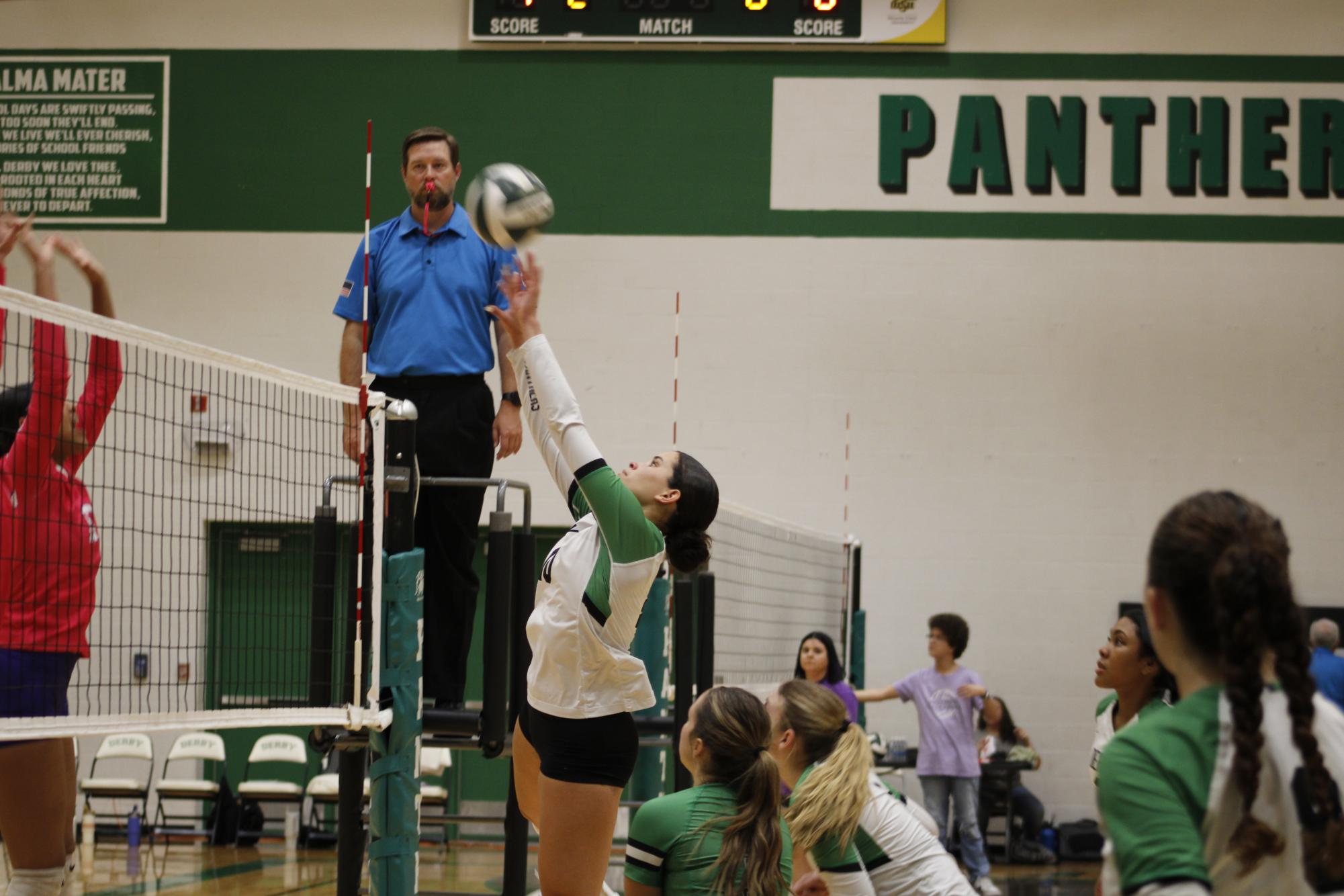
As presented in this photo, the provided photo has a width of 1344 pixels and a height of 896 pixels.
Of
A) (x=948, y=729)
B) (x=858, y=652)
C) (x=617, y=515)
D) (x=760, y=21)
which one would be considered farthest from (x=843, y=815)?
(x=760, y=21)

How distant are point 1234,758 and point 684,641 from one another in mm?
4229

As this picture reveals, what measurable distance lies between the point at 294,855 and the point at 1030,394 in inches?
284

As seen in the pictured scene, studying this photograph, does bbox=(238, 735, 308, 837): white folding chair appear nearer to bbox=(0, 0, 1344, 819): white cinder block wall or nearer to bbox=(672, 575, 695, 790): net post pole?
bbox=(0, 0, 1344, 819): white cinder block wall

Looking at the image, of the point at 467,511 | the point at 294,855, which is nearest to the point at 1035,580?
the point at 294,855

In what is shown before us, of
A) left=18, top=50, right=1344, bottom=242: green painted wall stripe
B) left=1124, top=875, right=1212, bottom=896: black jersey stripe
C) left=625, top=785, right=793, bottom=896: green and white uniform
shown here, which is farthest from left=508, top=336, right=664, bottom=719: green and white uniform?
left=18, top=50, right=1344, bottom=242: green painted wall stripe

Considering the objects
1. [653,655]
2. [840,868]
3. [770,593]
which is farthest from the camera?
[770,593]

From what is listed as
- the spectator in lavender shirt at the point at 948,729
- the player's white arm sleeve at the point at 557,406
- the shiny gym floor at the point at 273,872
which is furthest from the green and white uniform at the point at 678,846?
the spectator in lavender shirt at the point at 948,729

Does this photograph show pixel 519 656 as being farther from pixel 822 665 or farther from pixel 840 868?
pixel 822 665

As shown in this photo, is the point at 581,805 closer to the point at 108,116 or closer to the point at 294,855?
the point at 294,855

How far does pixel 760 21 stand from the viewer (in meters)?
11.9

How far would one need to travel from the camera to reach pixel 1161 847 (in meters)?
1.63

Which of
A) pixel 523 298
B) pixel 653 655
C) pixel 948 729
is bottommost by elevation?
pixel 948 729

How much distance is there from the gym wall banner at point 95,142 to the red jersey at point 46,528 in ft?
30.4

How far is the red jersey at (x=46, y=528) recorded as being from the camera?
3.48 metres
